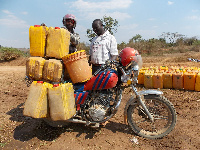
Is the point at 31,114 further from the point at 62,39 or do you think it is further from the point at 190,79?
the point at 190,79

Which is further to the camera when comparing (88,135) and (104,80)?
(88,135)

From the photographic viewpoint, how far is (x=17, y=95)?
566cm

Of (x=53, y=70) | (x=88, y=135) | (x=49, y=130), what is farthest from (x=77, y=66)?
(x=49, y=130)

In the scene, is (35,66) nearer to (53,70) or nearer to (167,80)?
(53,70)

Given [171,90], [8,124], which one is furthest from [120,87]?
[171,90]

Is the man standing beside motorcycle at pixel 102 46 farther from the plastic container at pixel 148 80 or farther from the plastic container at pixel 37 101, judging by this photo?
the plastic container at pixel 148 80

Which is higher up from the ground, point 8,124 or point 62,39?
point 62,39

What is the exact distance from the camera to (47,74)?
9.09 ft

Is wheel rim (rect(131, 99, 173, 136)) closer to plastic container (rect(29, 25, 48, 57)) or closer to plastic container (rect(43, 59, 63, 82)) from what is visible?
plastic container (rect(43, 59, 63, 82))

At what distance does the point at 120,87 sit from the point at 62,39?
137cm

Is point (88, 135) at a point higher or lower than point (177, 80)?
lower

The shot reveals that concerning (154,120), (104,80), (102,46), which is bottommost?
(154,120)

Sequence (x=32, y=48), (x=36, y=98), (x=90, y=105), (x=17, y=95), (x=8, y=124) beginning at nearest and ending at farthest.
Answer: (x=36, y=98) < (x=32, y=48) < (x=90, y=105) < (x=8, y=124) < (x=17, y=95)

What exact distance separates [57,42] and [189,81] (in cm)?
501
